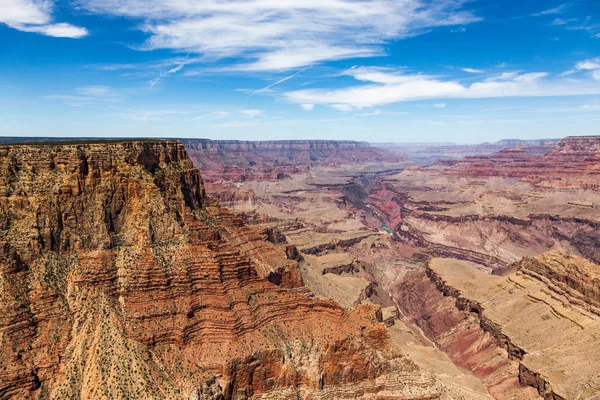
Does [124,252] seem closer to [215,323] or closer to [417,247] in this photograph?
[215,323]

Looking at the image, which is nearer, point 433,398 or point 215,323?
point 215,323

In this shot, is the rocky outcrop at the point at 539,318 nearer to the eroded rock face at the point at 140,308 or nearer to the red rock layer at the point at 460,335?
the red rock layer at the point at 460,335

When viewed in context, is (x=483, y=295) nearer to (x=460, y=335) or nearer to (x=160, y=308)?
(x=460, y=335)

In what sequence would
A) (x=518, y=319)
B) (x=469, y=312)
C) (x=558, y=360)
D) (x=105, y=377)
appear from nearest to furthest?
(x=105, y=377) < (x=558, y=360) < (x=518, y=319) < (x=469, y=312)

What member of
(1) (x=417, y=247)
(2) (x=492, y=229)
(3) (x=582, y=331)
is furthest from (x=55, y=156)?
(2) (x=492, y=229)

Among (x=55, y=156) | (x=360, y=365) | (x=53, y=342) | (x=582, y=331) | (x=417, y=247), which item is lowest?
(x=417, y=247)

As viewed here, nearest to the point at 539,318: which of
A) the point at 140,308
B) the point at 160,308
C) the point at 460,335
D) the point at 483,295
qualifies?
the point at 460,335

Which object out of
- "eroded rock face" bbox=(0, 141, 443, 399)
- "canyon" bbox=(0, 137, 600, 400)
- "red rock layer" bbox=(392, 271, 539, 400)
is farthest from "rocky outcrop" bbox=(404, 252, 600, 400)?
"eroded rock face" bbox=(0, 141, 443, 399)

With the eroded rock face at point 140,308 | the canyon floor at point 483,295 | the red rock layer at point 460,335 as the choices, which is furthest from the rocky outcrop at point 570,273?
the eroded rock face at point 140,308

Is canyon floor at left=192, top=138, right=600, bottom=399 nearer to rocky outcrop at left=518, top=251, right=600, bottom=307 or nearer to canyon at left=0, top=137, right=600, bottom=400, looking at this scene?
rocky outcrop at left=518, top=251, right=600, bottom=307
